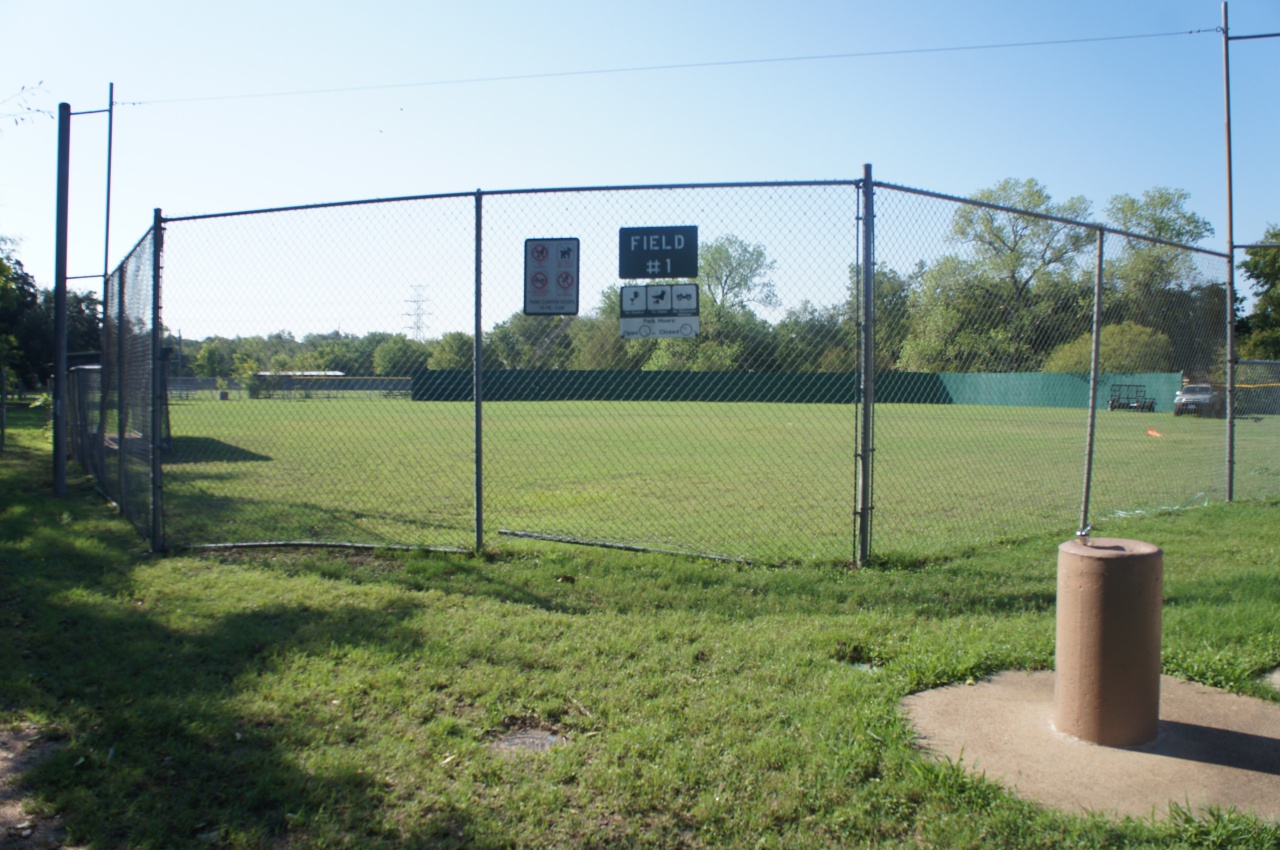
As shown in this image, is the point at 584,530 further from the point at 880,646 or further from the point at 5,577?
the point at 5,577

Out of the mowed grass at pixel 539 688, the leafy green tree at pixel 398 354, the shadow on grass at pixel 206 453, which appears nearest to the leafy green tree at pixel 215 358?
the leafy green tree at pixel 398 354

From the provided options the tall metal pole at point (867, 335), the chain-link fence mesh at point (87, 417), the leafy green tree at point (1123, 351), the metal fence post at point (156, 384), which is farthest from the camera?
the chain-link fence mesh at point (87, 417)

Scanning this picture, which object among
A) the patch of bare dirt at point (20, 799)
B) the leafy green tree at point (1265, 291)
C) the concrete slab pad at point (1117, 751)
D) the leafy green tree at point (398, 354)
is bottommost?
the patch of bare dirt at point (20, 799)

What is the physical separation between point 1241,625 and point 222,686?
18.0 ft

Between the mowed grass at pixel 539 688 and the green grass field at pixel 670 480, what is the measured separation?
41.3 inches

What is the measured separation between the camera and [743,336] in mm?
6574

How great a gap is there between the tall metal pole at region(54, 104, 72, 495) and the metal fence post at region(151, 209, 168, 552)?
393 cm

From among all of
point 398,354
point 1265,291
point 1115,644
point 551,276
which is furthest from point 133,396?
point 1265,291

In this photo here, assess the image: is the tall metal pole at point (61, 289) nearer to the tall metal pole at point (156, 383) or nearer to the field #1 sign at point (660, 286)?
the tall metal pole at point (156, 383)

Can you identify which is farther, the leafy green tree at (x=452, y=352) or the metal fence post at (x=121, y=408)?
the metal fence post at (x=121, y=408)

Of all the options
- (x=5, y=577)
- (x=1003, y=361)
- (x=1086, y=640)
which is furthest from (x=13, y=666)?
(x=1003, y=361)

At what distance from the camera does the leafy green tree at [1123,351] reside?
911 centimetres

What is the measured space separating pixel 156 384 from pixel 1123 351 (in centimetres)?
980

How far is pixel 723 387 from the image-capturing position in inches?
464
